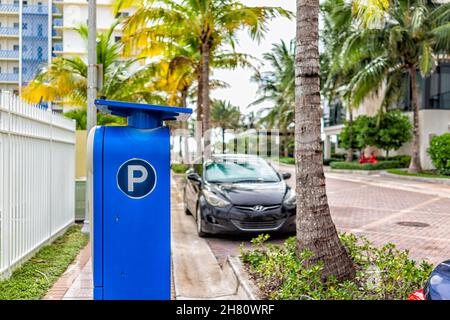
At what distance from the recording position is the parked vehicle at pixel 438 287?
7.95ft

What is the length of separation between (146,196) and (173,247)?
4014 mm

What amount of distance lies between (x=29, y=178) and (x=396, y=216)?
848 cm

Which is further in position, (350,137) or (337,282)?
(350,137)

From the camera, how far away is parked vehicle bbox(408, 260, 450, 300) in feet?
7.95

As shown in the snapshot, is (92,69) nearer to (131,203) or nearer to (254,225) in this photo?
(254,225)

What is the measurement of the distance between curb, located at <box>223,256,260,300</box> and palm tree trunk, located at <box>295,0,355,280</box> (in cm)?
73

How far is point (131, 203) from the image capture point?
3598 millimetres

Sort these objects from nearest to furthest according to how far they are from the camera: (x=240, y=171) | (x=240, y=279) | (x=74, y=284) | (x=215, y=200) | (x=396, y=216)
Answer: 1. (x=240, y=279)
2. (x=74, y=284)
3. (x=215, y=200)
4. (x=240, y=171)
5. (x=396, y=216)

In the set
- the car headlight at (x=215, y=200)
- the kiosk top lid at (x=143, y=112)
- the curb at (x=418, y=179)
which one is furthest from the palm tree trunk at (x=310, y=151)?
the curb at (x=418, y=179)

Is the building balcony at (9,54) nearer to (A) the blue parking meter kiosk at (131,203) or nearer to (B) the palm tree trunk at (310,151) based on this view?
(B) the palm tree trunk at (310,151)

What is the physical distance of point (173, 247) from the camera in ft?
24.5

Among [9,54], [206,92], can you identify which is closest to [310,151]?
[206,92]
